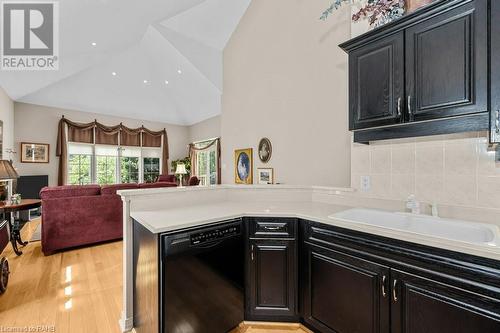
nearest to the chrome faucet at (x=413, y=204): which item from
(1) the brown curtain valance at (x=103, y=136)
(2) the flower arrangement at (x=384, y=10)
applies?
(2) the flower arrangement at (x=384, y=10)

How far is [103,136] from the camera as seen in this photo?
282 inches

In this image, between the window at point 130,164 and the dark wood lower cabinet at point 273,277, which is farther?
the window at point 130,164

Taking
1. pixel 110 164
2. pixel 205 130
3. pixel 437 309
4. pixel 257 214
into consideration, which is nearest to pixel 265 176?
pixel 257 214

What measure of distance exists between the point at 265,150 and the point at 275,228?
2.49m

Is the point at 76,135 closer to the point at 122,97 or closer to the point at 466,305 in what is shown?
the point at 122,97

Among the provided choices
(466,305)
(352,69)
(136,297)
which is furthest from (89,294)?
(352,69)

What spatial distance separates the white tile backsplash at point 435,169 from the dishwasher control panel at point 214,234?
1.20 m

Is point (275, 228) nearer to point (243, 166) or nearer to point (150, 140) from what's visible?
point (243, 166)

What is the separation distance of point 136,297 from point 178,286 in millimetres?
625

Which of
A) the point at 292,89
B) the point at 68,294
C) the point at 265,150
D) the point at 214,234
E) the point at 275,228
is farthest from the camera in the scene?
the point at 265,150

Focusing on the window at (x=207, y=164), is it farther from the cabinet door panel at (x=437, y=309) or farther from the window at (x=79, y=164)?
the cabinet door panel at (x=437, y=309)

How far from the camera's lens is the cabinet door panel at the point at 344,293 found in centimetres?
139

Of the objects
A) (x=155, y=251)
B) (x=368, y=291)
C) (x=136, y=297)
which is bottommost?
(x=136, y=297)

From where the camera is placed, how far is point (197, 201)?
2.28 meters
